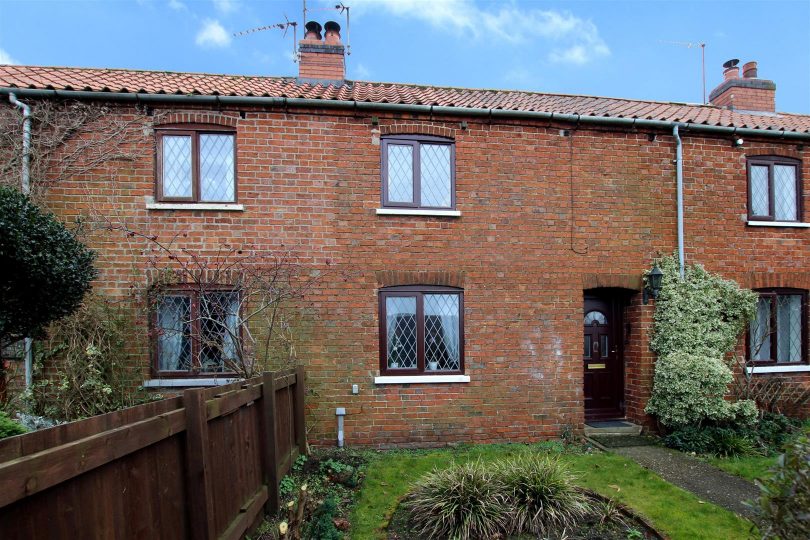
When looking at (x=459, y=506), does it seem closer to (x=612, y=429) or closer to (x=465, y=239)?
(x=465, y=239)

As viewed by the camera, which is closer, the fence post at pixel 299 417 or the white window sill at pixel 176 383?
the fence post at pixel 299 417

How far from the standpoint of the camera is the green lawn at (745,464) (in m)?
6.51

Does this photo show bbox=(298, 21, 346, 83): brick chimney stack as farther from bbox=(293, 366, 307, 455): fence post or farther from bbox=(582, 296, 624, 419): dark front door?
bbox=(582, 296, 624, 419): dark front door

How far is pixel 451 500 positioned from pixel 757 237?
8.19 metres

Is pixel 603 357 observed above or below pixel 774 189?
below

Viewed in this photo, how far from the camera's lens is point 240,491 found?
3898 mm

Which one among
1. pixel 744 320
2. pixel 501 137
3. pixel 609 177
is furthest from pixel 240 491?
pixel 744 320

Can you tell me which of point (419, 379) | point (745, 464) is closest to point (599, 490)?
point (745, 464)

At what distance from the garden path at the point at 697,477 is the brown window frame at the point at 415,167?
505 centimetres

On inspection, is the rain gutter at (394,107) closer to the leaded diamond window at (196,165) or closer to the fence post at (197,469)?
the leaded diamond window at (196,165)

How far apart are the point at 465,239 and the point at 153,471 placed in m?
6.22

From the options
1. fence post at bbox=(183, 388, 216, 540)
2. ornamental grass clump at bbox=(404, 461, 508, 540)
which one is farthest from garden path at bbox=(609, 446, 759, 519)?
fence post at bbox=(183, 388, 216, 540)

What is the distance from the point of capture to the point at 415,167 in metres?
8.12

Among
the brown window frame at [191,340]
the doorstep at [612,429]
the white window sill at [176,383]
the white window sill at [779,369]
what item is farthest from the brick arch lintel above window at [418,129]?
the white window sill at [779,369]
